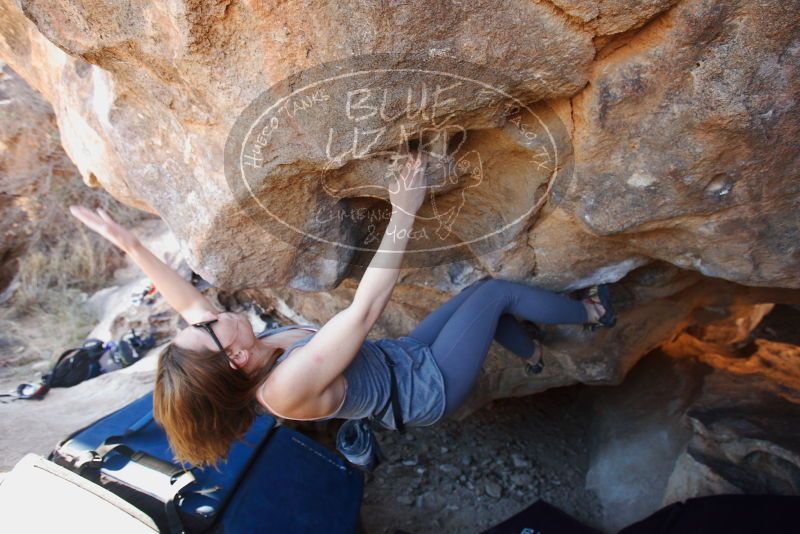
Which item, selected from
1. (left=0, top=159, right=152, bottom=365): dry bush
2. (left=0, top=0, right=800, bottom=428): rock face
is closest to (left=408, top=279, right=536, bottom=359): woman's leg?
(left=0, top=0, right=800, bottom=428): rock face

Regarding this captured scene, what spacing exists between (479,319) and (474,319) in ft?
0.05

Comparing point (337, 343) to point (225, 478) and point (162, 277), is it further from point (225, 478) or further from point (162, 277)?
point (225, 478)

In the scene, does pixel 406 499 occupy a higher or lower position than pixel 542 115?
lower

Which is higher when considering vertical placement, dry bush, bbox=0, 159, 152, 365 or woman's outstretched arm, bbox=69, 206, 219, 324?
dry bush, bbox=0, 159, 152, 365


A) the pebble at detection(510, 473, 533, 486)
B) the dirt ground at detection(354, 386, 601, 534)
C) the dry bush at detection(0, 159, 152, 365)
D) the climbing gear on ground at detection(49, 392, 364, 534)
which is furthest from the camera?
the dry bush at detection(0, 159, 152, 365)

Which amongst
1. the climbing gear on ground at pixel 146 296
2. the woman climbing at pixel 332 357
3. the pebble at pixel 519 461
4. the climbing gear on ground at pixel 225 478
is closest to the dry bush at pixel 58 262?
the climbing gear on ground at pixel 146 296

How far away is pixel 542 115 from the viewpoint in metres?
1.23

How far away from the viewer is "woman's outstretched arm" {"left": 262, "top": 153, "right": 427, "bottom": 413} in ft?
3.87

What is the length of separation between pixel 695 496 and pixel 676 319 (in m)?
0.70

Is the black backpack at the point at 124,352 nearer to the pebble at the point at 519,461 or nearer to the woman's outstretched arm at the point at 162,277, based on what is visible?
the woman's outstretched arm at the point at 162,277

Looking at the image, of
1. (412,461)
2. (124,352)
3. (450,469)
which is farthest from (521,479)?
(124,352)

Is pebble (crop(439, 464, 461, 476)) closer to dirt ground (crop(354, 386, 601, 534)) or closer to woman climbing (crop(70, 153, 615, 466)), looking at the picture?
dirt ground (crop(354, 386, 601, 534))

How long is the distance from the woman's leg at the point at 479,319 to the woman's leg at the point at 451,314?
0.10 ft

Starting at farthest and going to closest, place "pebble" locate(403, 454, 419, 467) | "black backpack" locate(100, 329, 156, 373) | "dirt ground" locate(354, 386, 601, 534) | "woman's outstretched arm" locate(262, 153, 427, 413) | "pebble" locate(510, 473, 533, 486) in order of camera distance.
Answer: "black backpack" locate(100, 329, 156, 373) → "pebble" locate(403, 454, 419, 467) → "pebble" locate(510, 473, 533, 486) → "dirt ground" locate(354, 386, 601, 534) → "woman's outstretched arm" locate(262, 153, 427, 413)
